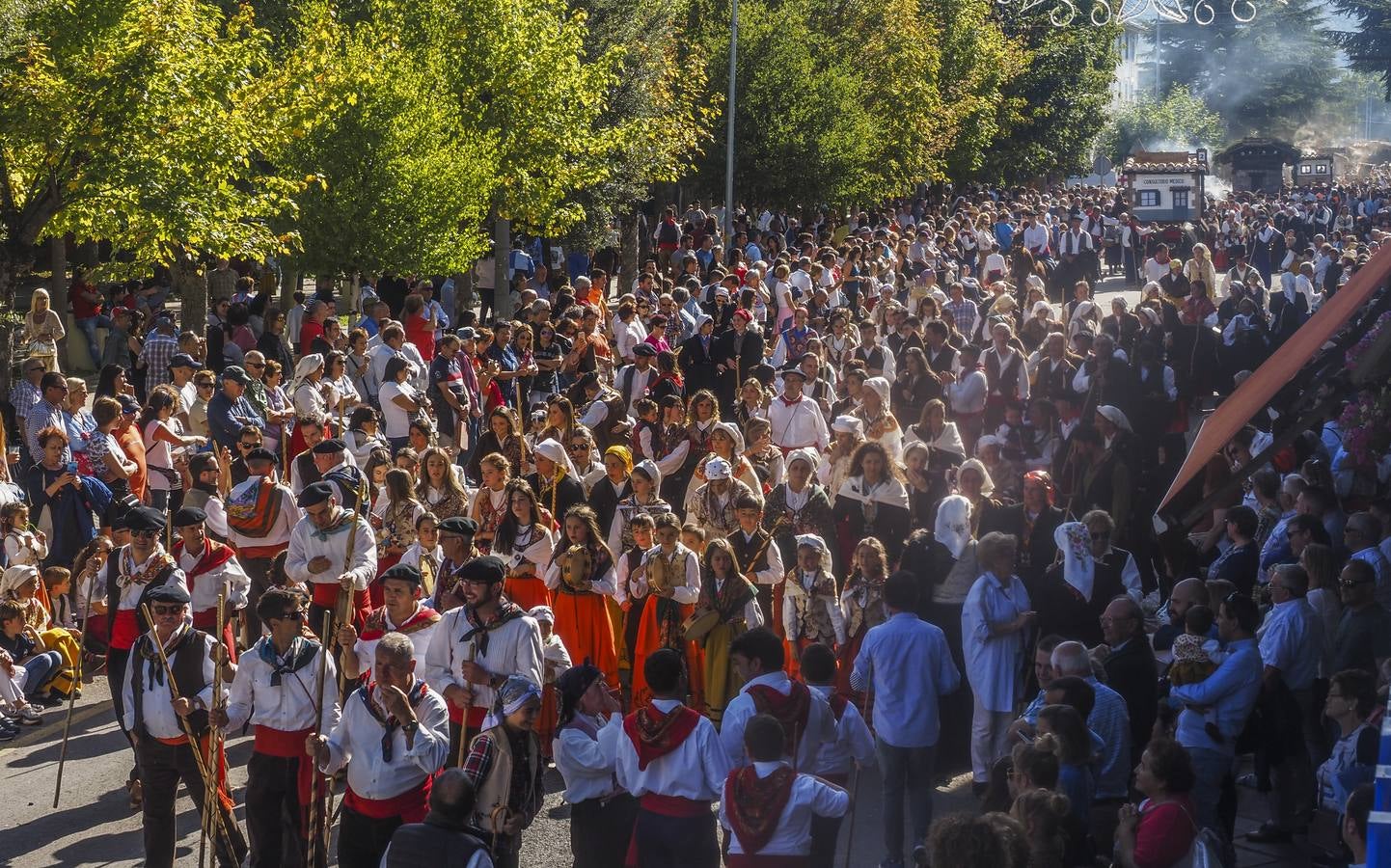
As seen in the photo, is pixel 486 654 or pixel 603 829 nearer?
pixel 603 829

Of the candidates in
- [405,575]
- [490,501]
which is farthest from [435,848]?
[490,501]

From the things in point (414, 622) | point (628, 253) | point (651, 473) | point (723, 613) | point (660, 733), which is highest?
point (628, 253)

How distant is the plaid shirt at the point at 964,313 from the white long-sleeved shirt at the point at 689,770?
13108 millimetres

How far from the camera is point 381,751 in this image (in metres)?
7.54

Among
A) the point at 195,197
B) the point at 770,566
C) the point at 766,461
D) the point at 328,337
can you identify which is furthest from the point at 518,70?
the point at 770,566

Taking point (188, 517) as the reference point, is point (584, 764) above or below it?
below

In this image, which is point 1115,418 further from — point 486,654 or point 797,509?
point 486,654

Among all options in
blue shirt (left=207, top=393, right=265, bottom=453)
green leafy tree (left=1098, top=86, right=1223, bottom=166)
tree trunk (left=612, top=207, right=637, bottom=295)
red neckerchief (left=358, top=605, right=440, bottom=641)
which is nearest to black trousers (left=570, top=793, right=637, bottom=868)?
red neckerchief (left=358, top=605, right=440, bottom=641)

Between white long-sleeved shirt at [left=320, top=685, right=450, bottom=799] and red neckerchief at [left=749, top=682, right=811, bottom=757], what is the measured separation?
1390mm

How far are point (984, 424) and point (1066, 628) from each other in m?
6.33

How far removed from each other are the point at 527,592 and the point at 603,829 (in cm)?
277

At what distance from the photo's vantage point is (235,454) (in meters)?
14.1

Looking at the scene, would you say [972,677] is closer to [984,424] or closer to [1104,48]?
[984,424]

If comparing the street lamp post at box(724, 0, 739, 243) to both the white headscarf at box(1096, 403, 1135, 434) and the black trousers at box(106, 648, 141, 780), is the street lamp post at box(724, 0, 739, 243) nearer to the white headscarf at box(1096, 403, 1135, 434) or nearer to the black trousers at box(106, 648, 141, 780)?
the white headscarf at box(1096, 403, 1135, 434)
